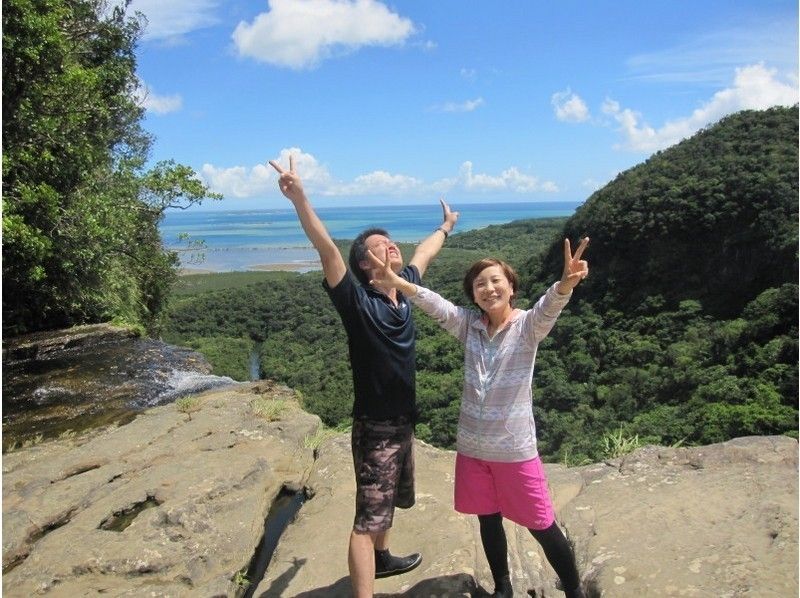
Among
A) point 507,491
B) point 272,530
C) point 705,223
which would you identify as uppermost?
point 705,223

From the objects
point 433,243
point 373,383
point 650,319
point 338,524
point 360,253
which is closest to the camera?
point 373,383

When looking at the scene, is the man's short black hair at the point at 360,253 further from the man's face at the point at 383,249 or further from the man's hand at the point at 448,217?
the man's hand at the point at 448,217

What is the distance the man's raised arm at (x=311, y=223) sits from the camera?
246 cm

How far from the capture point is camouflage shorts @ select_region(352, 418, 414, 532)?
8.93ft

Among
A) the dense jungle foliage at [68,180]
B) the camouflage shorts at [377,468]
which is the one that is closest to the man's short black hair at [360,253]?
the camouflage shorts at [377,468]

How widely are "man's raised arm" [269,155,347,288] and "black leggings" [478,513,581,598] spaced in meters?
1.33

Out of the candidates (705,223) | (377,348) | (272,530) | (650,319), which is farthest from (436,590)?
(705,223)

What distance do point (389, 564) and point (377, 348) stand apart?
1223mm

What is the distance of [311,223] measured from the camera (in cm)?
247

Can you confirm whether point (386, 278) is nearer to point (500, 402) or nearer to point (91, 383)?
point (500, 402)

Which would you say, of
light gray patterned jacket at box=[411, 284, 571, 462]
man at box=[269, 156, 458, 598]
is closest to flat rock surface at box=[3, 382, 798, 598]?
man at box=[269, 156, 458, 598]

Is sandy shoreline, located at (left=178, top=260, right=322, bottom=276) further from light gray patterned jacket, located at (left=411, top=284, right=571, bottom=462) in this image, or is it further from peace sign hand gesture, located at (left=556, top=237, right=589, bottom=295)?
peace sign hand gesture, located at (left=556, top=237, right=589, bottom=295)

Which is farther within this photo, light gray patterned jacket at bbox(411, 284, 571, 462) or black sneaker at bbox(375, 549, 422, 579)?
black sneaker at bbox(375, 549, 422, 579)

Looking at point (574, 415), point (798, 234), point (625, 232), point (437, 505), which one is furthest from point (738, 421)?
point (625, 232)
